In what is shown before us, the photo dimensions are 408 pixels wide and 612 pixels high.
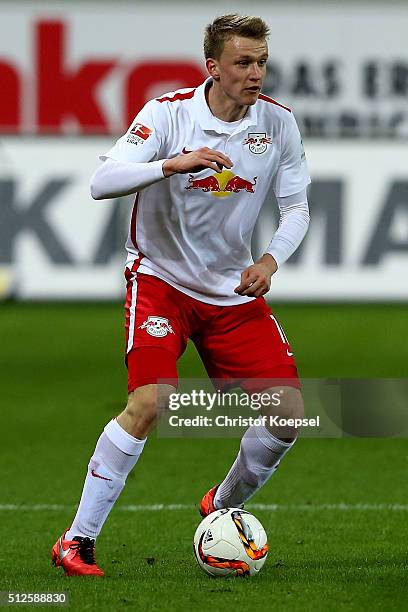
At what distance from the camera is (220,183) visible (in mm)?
5359

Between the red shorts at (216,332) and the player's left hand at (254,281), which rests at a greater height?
the player's left hand at (254,281)

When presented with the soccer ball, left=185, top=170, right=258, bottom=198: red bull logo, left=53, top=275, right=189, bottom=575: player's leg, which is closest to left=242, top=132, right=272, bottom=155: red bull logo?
left=185, top=170, right=258, bottom=198: red bull logo

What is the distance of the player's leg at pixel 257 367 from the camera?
534cm

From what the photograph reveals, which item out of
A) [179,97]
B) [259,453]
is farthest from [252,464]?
[179,97]

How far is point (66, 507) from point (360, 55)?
49.3 ft

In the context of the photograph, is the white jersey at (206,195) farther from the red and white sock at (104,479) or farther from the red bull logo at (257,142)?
the red and white sock at (104,479)

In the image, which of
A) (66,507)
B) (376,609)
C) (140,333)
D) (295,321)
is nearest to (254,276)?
(140,333)

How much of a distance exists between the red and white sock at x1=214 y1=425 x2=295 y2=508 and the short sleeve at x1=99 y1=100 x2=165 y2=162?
1185mm

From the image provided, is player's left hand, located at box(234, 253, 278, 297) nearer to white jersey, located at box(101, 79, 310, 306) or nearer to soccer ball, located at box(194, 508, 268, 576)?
white jersey, located at box(101, 79, 310, 306)

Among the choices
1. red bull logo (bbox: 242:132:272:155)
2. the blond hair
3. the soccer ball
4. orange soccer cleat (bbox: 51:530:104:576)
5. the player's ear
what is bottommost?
orange soccer cleat (bbox: 51:530:104:576)

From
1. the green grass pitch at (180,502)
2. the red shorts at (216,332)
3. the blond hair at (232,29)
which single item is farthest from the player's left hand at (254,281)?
the green grass pitch at (180,502)

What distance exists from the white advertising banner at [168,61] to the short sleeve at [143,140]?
14668 mm

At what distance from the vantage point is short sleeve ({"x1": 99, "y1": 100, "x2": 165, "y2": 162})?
5121 mm

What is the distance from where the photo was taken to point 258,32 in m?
5.19
